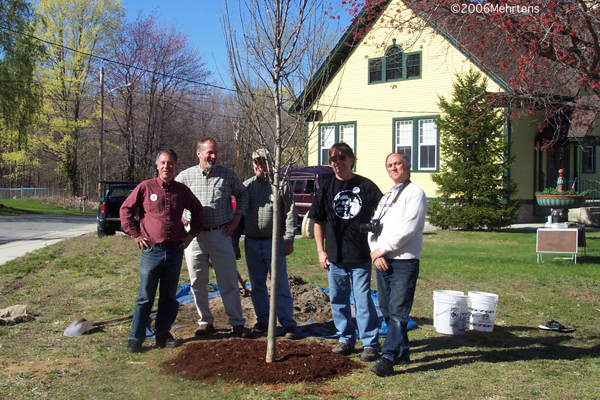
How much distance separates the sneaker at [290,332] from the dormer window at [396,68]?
17033 millimetres

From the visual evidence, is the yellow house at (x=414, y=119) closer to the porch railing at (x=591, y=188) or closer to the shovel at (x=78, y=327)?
the porch railing at (x=591, y=188)

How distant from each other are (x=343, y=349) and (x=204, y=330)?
1.52 m

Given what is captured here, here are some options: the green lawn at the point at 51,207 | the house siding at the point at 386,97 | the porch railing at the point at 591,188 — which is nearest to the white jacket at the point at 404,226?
the house siding at the point at 386,97

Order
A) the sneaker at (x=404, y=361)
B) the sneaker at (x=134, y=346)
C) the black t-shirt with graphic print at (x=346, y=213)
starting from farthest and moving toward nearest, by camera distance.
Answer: the sneaker at (x=134, y=346), the black t-shirt with graphic print at (x=346, y=213), the sneaker at (x=404, y=361)

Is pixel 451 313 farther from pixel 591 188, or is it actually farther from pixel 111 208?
pixel 591 188

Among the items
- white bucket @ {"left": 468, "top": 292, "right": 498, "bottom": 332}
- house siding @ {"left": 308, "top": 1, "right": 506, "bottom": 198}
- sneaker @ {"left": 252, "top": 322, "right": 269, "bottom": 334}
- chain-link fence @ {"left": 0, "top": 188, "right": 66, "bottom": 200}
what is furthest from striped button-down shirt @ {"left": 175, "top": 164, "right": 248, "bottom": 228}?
chain-link fence @ {"left": 0, "top": 188, "right": 66, "bottom": 200}

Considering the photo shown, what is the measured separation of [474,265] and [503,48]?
13.8 ft

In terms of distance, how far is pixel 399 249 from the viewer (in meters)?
4.53

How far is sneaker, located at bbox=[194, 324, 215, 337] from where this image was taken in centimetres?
545

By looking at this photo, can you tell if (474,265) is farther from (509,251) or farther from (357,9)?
(357,9)

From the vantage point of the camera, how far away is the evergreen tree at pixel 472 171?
57.8 ft

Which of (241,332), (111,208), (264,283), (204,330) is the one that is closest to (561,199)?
(264,283)

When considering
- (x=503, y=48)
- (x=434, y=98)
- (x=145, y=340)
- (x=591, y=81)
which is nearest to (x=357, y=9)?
(x=503, y=48)

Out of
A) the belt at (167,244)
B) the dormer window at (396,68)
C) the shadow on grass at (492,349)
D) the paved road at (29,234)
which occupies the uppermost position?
the dormer window at (396,68)
